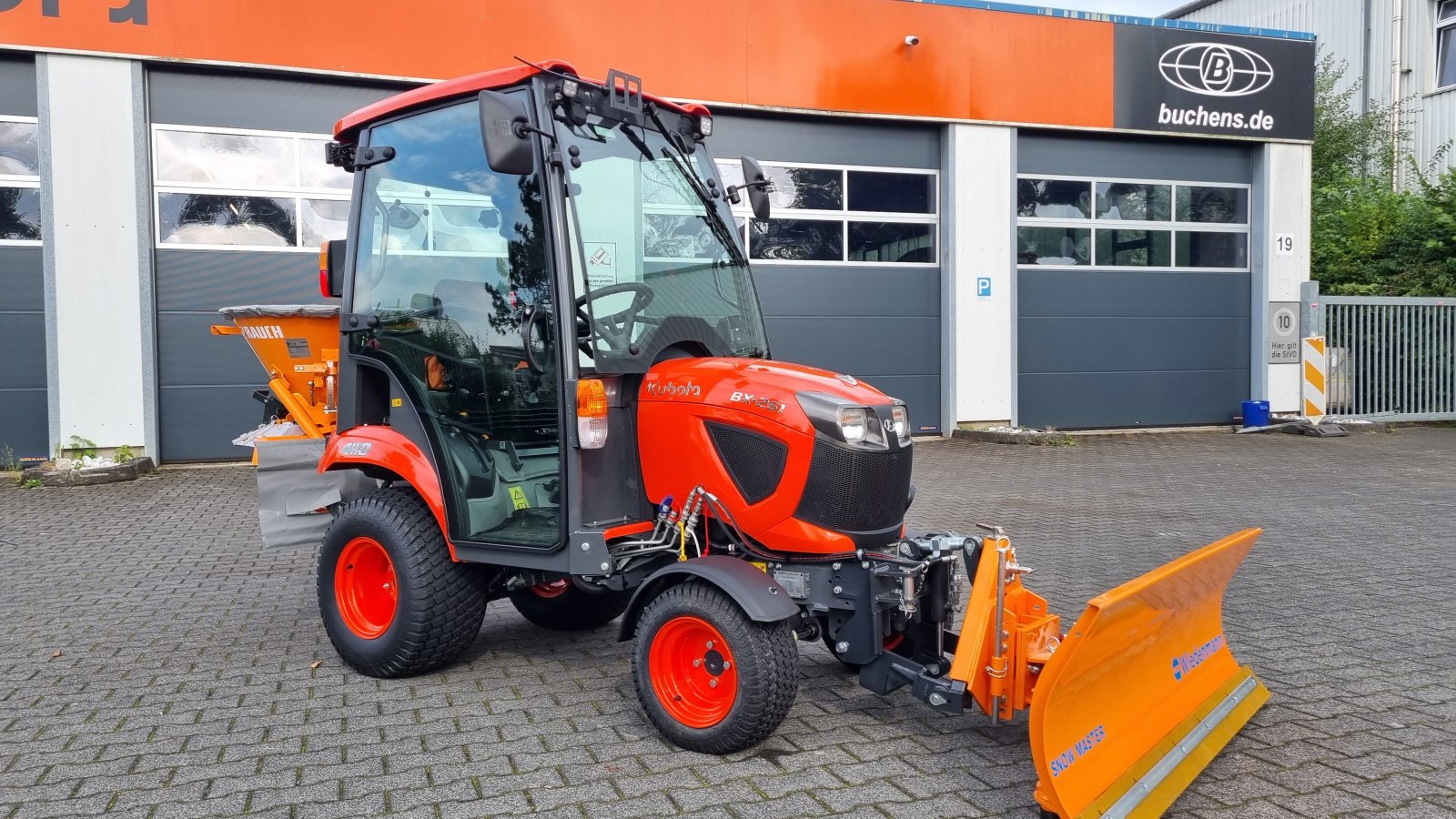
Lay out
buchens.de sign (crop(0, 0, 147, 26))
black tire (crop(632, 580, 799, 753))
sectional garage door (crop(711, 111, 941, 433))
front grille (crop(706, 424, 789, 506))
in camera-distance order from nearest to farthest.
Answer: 1. black tire (crop(632, 580, 799, 753))
2. front grille (crop(706, 424, 789, 506))
3. buchens.de sign (crop(0, 0, 147, 26))
4. sectional garage door (crop(711, 111, 941, 433))

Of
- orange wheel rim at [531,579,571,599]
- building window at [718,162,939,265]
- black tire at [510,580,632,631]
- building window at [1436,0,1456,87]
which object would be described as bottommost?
black tire at [510,580,632,631]

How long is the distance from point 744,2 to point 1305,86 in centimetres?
888

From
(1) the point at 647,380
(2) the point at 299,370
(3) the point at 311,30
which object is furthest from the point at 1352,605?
(3) the point at 311,30

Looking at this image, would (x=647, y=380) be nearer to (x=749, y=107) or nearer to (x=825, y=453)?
(x=825, y=453)

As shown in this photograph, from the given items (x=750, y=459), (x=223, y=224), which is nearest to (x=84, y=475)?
(x=223, y=224)

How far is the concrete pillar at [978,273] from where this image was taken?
14.4 m

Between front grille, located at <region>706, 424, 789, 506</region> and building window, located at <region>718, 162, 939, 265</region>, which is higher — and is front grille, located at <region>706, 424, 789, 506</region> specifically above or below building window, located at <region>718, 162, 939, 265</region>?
below

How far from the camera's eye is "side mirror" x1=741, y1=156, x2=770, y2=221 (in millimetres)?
4660

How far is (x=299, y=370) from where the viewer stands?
593 cm

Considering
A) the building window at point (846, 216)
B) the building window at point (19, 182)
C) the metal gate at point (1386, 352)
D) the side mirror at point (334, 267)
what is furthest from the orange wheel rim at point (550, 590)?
the metal gate at point (1386, 352)

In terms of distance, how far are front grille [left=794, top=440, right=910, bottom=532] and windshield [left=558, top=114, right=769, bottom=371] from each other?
819 mm

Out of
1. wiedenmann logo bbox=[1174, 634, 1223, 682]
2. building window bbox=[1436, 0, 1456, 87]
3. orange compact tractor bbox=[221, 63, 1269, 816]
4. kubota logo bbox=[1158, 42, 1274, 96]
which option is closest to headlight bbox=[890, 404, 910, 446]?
orange compact tractor bbox=[221, 63, 1269, 816]

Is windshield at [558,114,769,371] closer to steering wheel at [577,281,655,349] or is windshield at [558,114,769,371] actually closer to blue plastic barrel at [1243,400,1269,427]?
steering wheel at [577,281,655,349]

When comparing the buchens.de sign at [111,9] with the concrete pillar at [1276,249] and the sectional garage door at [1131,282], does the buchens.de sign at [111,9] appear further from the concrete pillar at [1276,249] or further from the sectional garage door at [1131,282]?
the concrete pillar at [1276,249]
